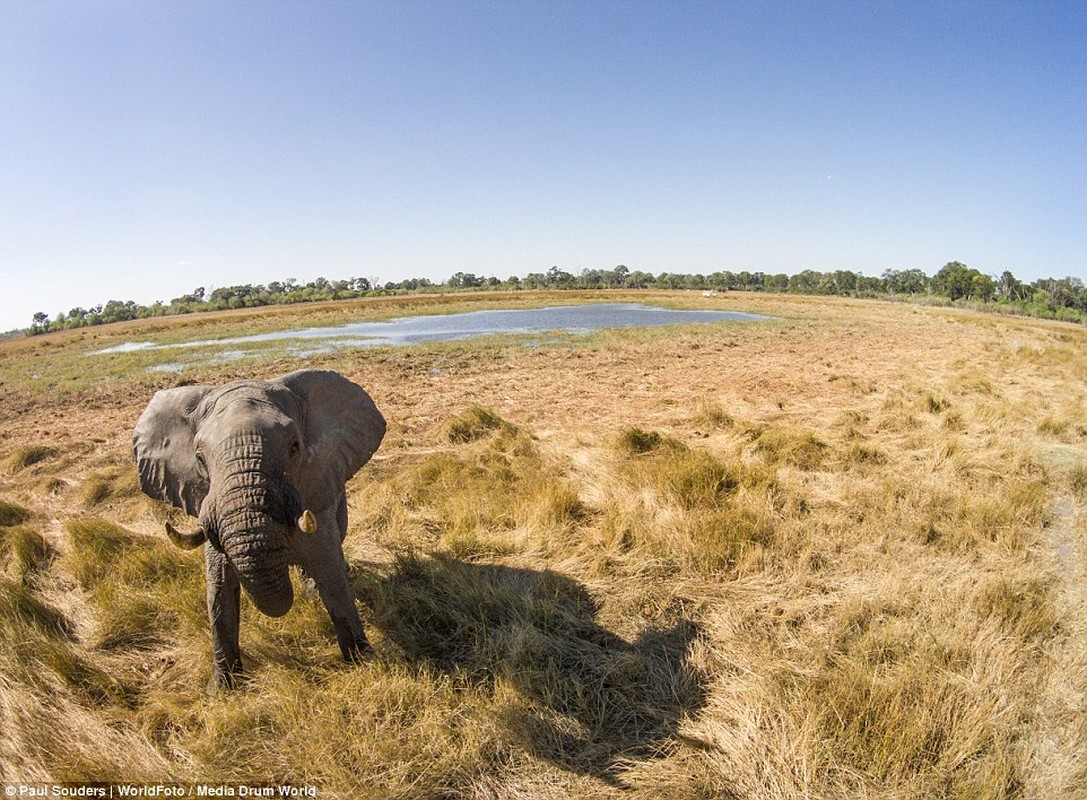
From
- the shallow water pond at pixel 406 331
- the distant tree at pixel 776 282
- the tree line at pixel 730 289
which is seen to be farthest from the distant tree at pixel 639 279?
the shallow water pond at pixel 406 331

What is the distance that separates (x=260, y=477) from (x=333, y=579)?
105 centimetres

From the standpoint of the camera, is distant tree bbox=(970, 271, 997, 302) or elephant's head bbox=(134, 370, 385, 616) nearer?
elephant's head bbox=(134, 370, 385, 616)

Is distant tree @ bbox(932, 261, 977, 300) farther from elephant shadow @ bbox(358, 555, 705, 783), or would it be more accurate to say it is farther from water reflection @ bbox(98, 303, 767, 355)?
elephant shadow @ bbox(358, 555, 705, 783)

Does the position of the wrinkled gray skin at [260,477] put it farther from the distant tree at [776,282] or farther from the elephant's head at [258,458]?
the distant tree at [776,282]

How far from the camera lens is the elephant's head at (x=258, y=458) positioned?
250 centimetres

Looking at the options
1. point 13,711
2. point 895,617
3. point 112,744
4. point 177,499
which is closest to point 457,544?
point 177,499

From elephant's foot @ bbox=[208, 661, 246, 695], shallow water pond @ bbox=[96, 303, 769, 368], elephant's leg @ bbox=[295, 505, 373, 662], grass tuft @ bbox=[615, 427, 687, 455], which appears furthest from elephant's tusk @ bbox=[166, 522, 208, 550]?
shallow water pond @ bbox=[96, 303, 769, 368]

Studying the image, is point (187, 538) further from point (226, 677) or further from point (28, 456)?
point (28, 456)

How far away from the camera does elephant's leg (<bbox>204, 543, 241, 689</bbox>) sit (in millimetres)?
3090

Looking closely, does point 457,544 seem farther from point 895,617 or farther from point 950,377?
point 950,377

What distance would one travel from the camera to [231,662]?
321 cm

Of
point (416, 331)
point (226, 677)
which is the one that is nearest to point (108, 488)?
point (226, 677)

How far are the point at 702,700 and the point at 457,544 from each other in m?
2.64

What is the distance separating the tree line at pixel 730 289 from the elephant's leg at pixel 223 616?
217 feet
